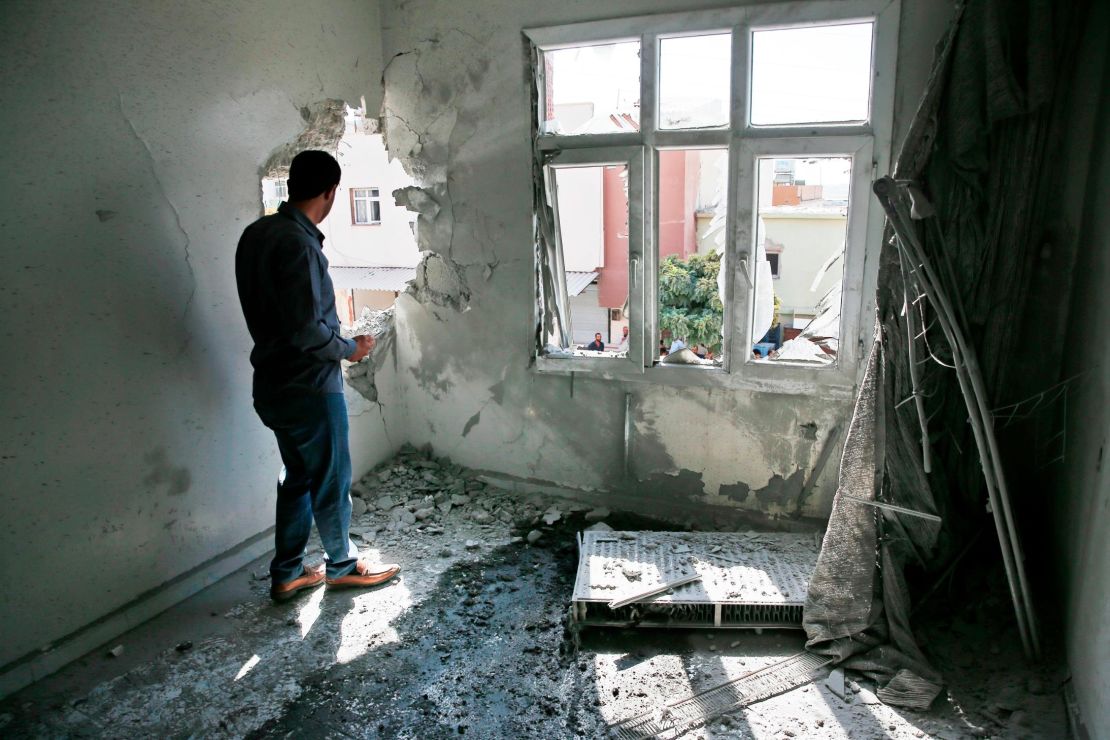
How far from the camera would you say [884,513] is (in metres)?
2.27

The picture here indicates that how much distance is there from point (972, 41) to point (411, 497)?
2.89 m

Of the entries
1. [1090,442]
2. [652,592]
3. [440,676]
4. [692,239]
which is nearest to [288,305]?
[440,676]

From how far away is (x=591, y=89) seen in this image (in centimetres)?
307

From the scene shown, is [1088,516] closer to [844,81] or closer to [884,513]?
[884,513]

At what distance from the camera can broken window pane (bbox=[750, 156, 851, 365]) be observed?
111 inches

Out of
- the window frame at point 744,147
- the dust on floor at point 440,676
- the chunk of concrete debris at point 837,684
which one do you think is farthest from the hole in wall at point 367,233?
the chunk of concrete debris at point 837,684

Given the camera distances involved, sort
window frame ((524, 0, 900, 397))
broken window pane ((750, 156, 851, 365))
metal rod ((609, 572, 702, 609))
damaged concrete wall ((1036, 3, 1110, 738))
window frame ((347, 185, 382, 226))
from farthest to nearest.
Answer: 1. window frame ((347, 185, 382, 226))
2. broken window pane ((750, 156, 851, 365))
3. window frame ((524, 0, 900, 397))
4. metal rod ((609, 572, 702, 609))
5. damaged concrete wall ((1036, 3, 1110, 738))

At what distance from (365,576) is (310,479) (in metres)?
0.47

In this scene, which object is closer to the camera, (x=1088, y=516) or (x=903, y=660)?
(x=1088, y=516)

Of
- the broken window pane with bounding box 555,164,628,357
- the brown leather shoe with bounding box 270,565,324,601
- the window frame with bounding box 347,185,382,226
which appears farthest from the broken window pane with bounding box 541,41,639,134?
the window frame with bounding box 347,185,382,226

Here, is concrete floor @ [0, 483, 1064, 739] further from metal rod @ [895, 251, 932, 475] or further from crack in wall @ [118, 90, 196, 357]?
crack in wall @ [118, 90, 196, 357]

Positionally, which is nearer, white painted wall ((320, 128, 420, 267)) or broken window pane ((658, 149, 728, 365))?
broken window pane ((658, 149, 728, 365))

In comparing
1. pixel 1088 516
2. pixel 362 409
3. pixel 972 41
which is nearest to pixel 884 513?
pixel 1088 516

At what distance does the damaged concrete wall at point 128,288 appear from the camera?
207cm
